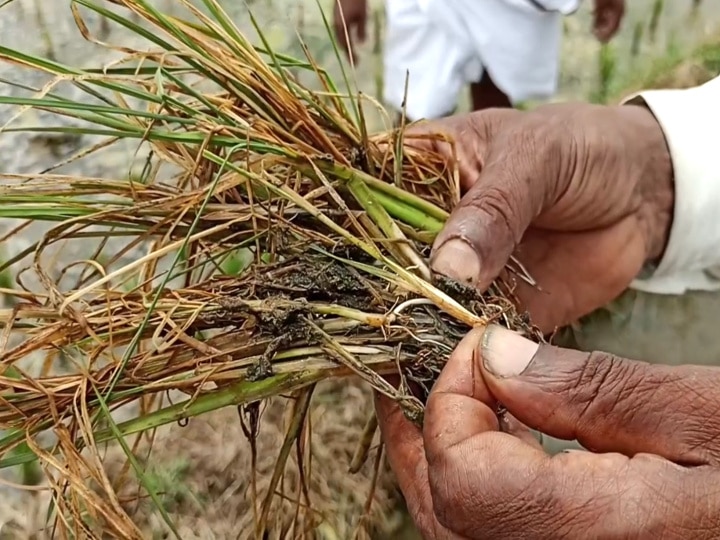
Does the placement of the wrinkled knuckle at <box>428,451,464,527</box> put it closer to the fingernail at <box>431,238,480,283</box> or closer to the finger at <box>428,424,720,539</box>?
the finger at <box>428,424,720,539</box>

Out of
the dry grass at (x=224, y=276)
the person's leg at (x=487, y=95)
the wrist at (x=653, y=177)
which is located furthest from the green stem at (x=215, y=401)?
the person's leg at (x=487, y=95)

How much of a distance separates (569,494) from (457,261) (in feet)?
0.76

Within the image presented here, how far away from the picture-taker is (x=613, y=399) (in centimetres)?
55

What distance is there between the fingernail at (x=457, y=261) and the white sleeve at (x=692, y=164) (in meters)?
0.44

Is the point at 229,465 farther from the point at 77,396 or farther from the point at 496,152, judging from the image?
the point at 496,152

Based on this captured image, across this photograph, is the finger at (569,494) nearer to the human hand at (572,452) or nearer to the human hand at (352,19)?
the human hand at (572,452)

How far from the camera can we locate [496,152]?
0.81m

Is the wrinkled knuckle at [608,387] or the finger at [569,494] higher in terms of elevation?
the wrinkled knuckle at [608,387]

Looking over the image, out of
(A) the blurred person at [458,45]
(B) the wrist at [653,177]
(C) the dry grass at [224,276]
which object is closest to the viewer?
(C) the dry grass at [224,276]

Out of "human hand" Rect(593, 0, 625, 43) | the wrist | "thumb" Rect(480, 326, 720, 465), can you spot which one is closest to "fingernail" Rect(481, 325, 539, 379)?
"thumb" Rect(480, 326, 720, 465)

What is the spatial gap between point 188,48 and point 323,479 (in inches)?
18.7

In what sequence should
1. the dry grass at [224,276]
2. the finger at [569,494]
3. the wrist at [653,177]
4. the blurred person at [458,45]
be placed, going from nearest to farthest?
the finger at [569,494] → the dry grass at [224,276] → the wrist at [653,177] → the blurred person at [458,45]

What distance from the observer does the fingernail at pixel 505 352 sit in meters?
0.58

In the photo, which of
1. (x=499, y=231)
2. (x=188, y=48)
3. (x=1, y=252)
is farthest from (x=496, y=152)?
(x=1, y=252)
